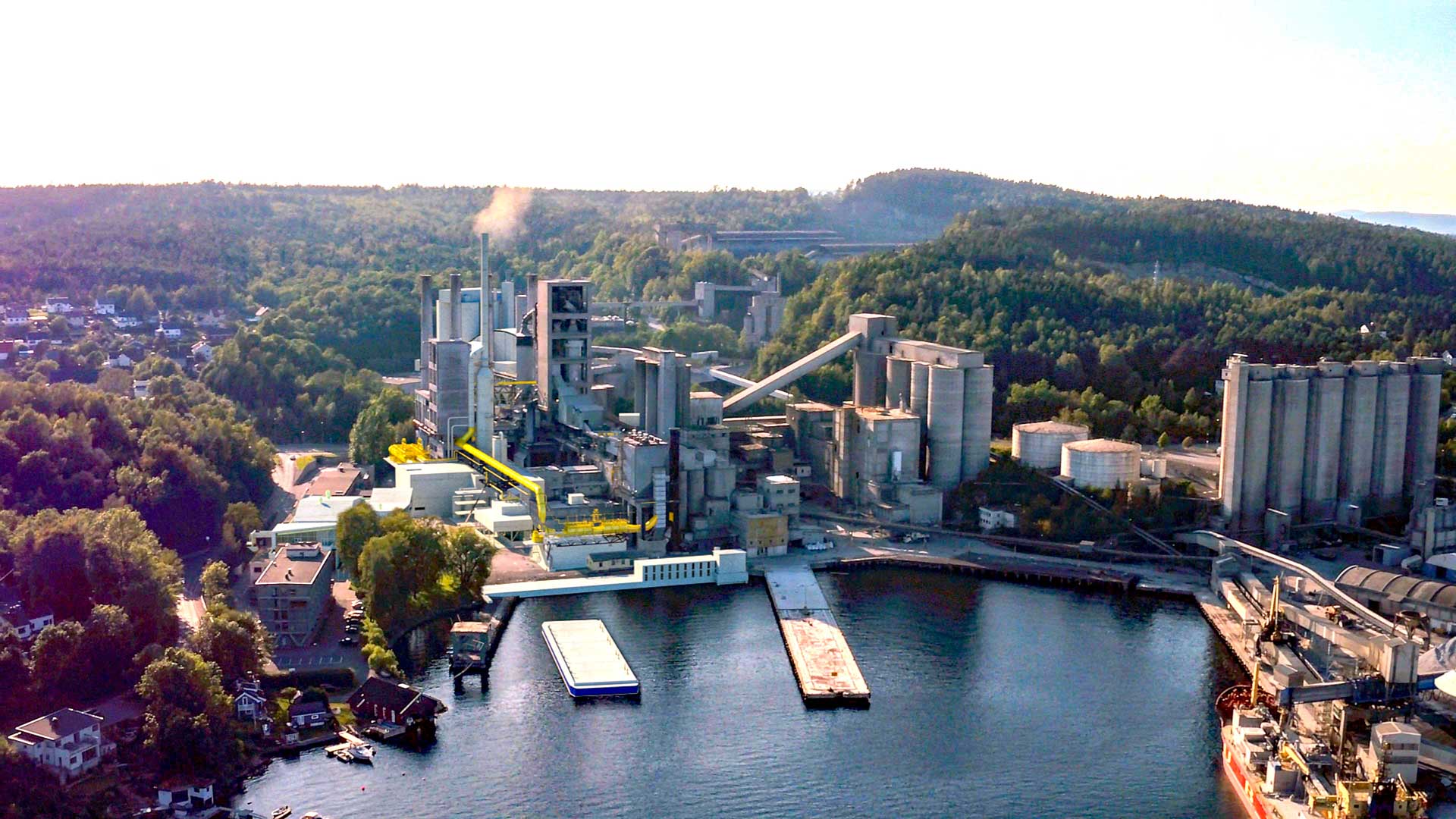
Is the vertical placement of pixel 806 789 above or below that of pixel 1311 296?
below

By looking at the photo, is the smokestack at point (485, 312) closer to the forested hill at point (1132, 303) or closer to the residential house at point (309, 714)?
the forested hill at point (1132, 303)

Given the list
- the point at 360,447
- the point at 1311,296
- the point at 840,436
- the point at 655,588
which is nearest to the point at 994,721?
the point at 655,588

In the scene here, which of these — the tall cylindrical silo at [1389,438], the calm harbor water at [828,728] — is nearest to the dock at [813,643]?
the calm harbor water at [828,728]

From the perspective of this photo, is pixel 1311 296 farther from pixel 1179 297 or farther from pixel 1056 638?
pixel 1056 638

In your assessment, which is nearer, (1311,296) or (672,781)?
(672,781)

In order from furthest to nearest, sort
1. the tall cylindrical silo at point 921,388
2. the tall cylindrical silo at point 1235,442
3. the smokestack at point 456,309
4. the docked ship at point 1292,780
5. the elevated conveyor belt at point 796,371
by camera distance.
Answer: the smokestack at point 456,309 < the elevated conveyor belt at point 796,371 < the tall cylindrical silo at point 921,388 < the tall cylindrical silo at point 1235,442 < the docked ship at point 1292,780

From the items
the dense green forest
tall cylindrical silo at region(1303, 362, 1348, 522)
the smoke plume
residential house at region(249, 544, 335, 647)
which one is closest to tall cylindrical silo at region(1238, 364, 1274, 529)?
tall cylindrical silo at region(1303, 362, 1348, 522)
